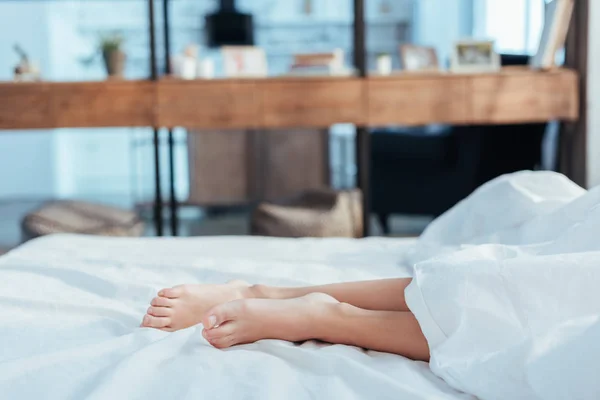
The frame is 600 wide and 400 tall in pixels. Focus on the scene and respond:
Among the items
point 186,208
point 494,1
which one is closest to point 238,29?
point 186,208

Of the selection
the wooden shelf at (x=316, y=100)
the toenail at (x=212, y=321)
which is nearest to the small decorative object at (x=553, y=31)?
the wooden shelf at (x=316, y=100)

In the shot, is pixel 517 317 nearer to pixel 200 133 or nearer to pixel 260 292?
pixel 260 292

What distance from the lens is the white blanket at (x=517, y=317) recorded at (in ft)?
3.12

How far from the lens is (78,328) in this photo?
130 cm

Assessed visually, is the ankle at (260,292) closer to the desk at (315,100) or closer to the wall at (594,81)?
the desk at (315,100)

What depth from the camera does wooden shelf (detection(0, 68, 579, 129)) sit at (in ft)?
11.8

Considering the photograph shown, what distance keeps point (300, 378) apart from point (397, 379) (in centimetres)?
13

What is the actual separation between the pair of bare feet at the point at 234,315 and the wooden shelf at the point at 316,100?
2.28 m

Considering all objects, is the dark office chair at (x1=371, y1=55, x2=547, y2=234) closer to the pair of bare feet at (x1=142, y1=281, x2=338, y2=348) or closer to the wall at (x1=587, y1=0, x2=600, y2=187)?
the wall at (x1=587, y1=0, x2=600, y2=187)

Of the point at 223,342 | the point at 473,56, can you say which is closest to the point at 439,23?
the point at 473,56

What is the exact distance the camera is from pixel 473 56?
148 inches

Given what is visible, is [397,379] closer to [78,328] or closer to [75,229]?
[78,328]

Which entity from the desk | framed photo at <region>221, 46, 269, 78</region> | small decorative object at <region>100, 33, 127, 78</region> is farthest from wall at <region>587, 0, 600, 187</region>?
small decorative object at <region>100, 33, 127, 78</region>

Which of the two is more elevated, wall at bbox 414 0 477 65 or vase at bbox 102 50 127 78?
wall at bbox 414 0 477 65
